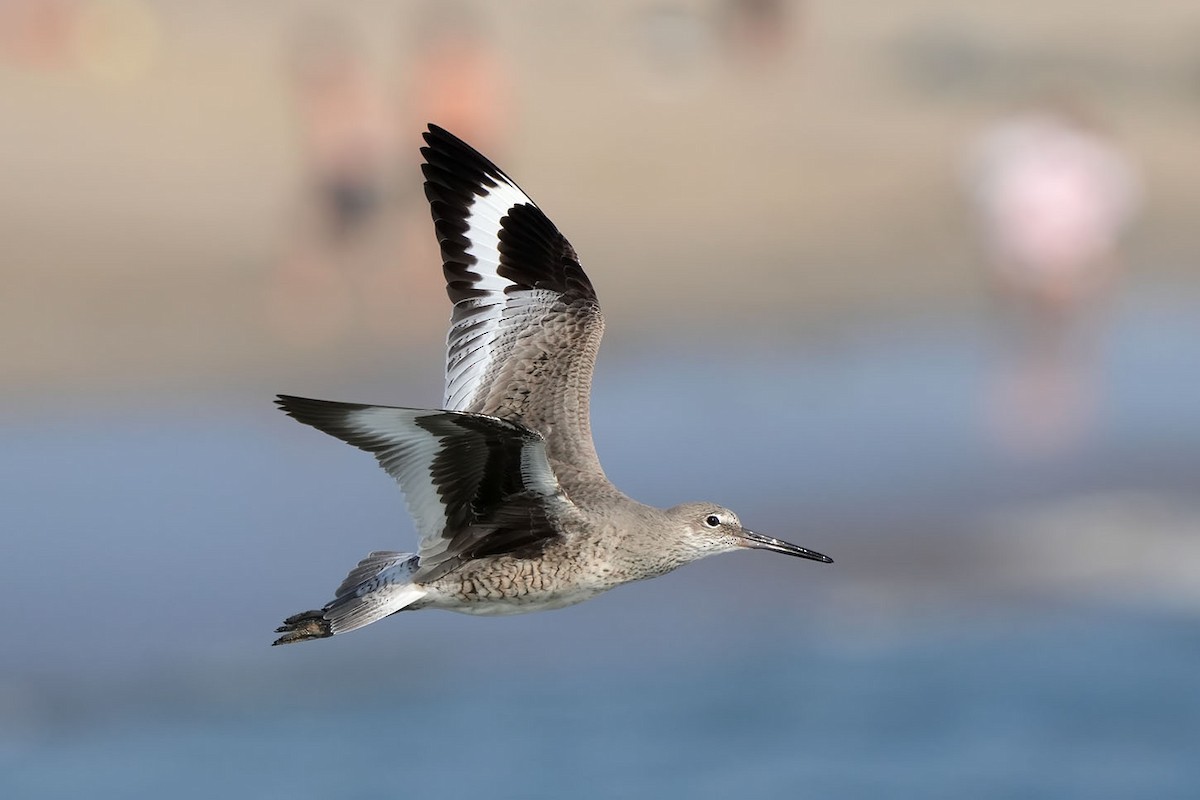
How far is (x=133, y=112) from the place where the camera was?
72.7 feet

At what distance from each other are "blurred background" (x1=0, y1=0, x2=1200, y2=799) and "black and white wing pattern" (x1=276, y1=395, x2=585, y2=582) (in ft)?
16.0

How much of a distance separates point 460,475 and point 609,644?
676 cm

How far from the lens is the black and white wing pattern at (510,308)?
6598 mm

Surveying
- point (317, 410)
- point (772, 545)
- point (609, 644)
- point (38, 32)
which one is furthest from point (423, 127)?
point (317, 410)

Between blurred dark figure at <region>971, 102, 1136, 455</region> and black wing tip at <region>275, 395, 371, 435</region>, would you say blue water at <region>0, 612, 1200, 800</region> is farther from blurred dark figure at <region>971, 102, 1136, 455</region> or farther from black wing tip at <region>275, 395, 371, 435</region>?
blurred dark figure at <region>971, 102, 1136, 455</region>

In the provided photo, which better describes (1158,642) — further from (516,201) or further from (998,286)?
(998,286)

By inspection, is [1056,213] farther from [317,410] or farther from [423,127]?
[317,410]

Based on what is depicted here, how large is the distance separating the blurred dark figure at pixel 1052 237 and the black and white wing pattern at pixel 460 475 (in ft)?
41.4

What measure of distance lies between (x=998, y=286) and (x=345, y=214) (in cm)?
624

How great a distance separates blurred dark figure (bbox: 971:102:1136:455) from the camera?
1933cm

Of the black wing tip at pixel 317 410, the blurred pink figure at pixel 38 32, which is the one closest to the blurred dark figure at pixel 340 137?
the blurred pink figure at pixel 38 32

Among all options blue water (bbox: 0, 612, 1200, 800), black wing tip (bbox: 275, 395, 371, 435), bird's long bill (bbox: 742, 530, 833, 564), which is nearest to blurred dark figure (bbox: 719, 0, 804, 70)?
blue water (bbox: 0, 612, 1200, 800)

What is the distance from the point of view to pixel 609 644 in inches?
490

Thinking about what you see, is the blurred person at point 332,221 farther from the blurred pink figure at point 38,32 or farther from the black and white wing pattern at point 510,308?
the black and white wing pattern at point 510,308
